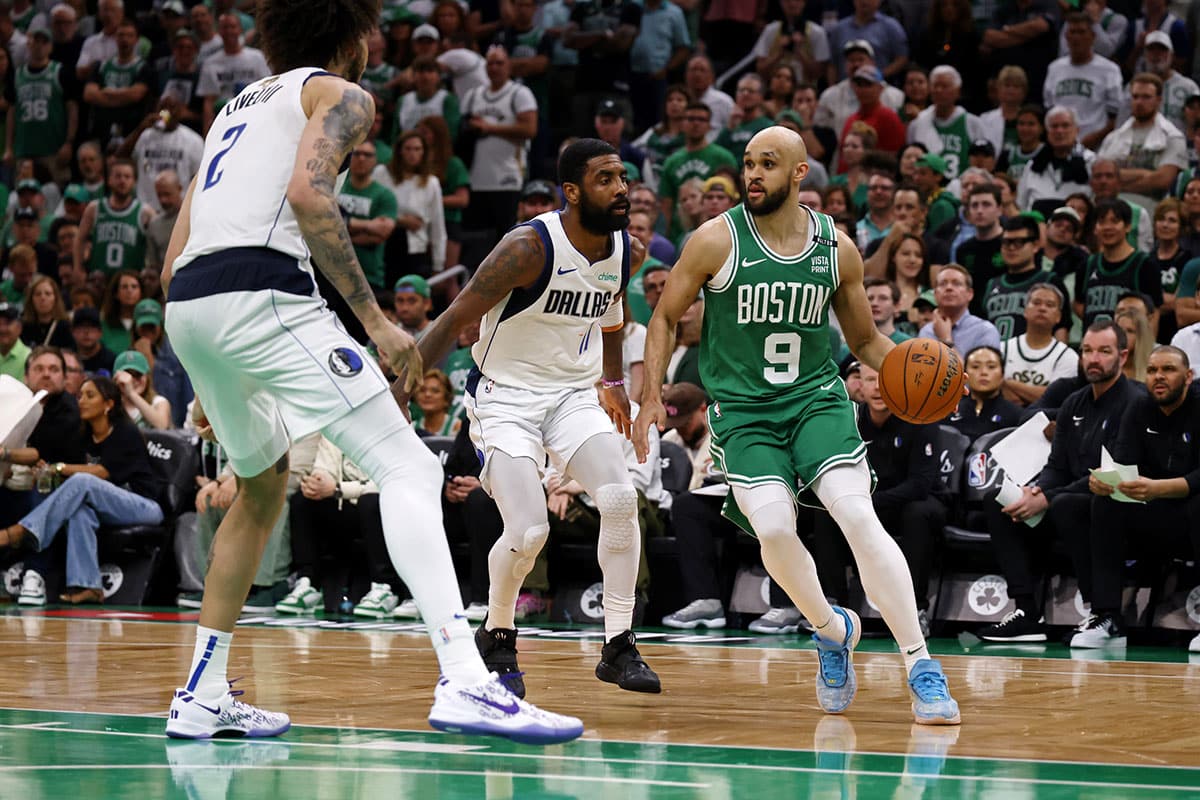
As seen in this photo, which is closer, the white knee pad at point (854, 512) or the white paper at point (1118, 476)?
the white knee pad at point (854, 512)

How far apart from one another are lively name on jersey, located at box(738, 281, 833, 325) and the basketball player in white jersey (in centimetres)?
68

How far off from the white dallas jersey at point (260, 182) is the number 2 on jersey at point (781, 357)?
2.22 meters

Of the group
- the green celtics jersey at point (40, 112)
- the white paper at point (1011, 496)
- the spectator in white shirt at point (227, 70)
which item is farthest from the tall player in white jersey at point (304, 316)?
the green celtics jersey at point (40, 112)

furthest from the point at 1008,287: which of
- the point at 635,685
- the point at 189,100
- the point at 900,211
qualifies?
the point at 189,100

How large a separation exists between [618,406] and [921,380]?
1386 millimetres

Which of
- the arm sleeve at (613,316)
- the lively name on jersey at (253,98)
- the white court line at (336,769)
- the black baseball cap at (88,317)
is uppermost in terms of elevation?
→ the lively name on jersey at (253,98)

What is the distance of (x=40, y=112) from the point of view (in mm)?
19656

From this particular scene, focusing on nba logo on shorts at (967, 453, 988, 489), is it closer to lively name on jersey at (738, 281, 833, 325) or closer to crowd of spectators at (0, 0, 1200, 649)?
crowd of spectators at (0, 0, 1200, 649)

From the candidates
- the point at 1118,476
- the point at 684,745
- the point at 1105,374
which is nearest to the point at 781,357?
the point at 684,745

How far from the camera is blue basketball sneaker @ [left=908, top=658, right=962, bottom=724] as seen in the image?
617 centimetres

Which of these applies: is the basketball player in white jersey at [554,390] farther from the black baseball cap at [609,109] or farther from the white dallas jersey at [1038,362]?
the black baseball cap at [609,109]

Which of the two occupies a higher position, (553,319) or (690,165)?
(690,165)

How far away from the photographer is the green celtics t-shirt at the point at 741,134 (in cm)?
1567

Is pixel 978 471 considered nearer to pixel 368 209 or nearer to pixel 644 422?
pixel 644 422
